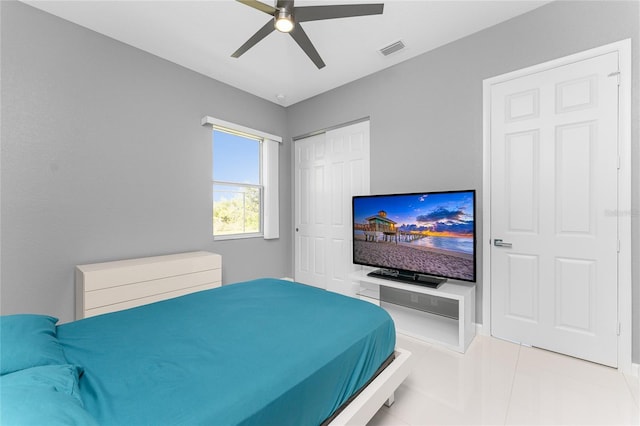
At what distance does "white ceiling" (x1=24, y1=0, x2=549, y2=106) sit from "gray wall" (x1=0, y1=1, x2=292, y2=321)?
0.79 ft

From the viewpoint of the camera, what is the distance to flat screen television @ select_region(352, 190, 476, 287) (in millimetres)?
2424

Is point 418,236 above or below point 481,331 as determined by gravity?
above

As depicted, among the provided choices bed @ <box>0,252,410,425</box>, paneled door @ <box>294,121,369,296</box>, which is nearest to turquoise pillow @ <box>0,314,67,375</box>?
bed @ <box>0,252,410,425</box>

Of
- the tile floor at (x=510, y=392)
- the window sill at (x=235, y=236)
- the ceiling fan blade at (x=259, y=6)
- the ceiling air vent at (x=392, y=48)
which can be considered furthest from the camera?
the window sill at (x=235, y=236)

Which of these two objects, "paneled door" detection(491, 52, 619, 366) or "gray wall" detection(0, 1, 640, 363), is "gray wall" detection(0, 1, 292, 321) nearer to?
"gray wall" detection(0, 1, 640, 363)

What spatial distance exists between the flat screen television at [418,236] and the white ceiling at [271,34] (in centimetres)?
159

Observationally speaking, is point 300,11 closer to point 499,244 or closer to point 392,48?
point 392,48

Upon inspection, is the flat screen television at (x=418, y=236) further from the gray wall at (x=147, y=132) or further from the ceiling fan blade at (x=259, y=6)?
the ceiling fan blade at (x=259, y=6)

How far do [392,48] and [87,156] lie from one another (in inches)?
127

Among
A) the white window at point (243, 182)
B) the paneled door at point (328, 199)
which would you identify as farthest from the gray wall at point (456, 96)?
the white window at point (243, 182)

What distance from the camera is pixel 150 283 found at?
2479 millimetres

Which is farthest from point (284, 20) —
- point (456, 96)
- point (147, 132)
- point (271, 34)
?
point (147, 132)

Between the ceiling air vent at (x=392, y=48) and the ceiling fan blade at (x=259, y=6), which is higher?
the ceiling air vent at (x=392, y=48)

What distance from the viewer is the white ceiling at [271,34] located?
2262 millimetres
